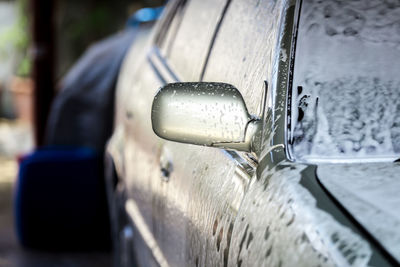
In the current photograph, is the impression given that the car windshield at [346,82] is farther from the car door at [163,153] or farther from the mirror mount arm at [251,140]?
the car door at [163,153]

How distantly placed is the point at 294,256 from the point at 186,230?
2.29 ft

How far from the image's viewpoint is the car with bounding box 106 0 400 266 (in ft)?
4.06

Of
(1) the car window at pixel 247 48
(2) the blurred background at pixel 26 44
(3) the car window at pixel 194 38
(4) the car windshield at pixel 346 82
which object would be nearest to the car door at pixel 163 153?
(3) the car window at pixel 194 38

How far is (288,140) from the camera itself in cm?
150

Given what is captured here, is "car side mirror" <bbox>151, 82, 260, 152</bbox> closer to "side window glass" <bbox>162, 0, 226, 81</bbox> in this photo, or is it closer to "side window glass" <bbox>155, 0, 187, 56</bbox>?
"side window glass" <bbox>162, 0, 226, 81</bbox>

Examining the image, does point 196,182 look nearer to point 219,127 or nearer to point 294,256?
point 219,127

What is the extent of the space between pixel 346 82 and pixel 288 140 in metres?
0.20

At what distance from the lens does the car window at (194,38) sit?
225 cm

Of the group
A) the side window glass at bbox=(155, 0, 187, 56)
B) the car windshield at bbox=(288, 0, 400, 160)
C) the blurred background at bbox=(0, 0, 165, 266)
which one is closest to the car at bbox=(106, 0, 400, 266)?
the car windshield at bbox=(288, 0, 400, 160)

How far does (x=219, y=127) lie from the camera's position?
1.59 metres

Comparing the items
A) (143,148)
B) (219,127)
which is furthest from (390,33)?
(143,148)

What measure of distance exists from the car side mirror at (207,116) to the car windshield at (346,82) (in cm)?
11

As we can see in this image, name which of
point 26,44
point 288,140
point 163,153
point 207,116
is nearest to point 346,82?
point 288,140

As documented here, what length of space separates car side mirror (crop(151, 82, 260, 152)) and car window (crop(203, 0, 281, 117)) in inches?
4.1
